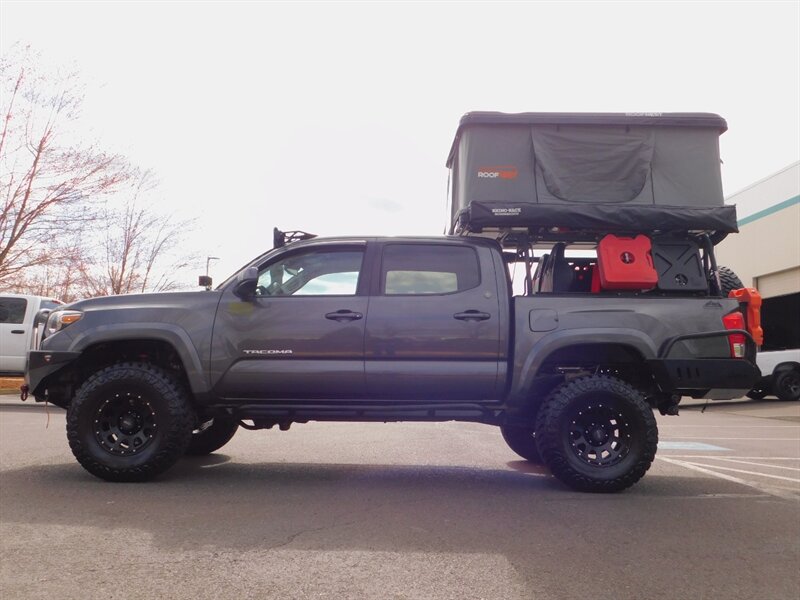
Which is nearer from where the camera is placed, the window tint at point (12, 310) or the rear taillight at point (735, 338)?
the rear taillight at point (735, 338)

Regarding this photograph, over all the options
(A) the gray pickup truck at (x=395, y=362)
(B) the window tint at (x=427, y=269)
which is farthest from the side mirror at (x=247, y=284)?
(B) the window tint at (x=427, y=269)

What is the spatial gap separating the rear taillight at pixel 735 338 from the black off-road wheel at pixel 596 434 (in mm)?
877

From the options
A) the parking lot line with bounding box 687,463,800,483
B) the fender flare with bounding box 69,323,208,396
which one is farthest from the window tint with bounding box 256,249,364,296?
the parking lot line with bounding box 687,463,800,483

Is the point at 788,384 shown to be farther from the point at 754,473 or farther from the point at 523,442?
the point at 523,442

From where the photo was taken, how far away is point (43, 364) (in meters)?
6.38

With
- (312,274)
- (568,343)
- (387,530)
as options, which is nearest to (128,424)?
(312,274)

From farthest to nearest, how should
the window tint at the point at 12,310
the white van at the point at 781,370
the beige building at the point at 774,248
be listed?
the beige building at the point at 774,248 → the white van at the point at 781,370 → the window tint at the point at 12,310

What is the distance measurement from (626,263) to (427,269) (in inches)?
66.8

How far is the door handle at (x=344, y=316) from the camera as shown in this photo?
20.7 ft

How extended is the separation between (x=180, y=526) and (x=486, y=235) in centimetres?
389

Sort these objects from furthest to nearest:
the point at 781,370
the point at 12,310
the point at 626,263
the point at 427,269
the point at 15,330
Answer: the point at 781,370 → the point at 12,310 → the point at 15,330 → the point at 427,269 → the point at 626,263

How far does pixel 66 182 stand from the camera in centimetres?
2128

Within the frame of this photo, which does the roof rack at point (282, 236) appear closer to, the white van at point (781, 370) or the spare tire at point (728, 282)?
the spare tire at point (728, 282)

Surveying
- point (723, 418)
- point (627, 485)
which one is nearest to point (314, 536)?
point (627, 485)
